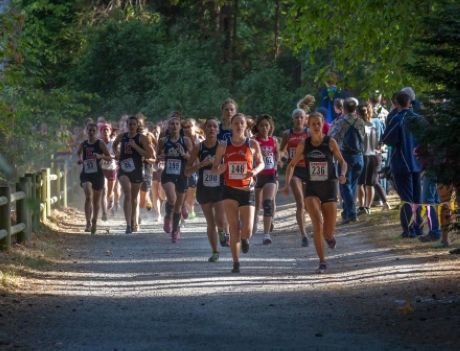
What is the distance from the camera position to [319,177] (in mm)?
14828

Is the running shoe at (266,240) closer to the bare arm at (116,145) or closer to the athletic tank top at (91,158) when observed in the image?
the bare arm at (116,145)

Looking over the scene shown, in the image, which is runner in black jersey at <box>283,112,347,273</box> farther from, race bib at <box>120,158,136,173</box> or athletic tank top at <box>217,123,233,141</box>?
race bib at <box>120,158,136,173</box>

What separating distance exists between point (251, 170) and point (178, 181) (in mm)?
5388

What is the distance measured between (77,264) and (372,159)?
25.0 feet

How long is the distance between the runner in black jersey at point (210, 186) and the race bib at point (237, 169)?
139cm

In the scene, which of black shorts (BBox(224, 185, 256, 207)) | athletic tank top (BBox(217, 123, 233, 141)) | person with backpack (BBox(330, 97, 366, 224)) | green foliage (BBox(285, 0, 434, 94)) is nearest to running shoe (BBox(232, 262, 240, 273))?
black shorts (BBox(224, 185, 256, 207))

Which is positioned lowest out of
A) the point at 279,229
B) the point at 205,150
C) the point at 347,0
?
the point at 279,229

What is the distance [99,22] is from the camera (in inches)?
1816

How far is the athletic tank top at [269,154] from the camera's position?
1855 cm

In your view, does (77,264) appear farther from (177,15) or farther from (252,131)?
(177,15)

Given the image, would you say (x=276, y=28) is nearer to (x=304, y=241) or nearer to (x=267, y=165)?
(x=267, y=165)

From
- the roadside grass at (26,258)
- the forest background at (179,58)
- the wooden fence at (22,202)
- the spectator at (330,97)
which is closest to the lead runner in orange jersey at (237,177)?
the wooden fence at (22,202)

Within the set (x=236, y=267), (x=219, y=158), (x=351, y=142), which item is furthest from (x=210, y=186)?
(x=351, y=142)

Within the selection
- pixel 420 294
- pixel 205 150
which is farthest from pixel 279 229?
pixel 420 294
